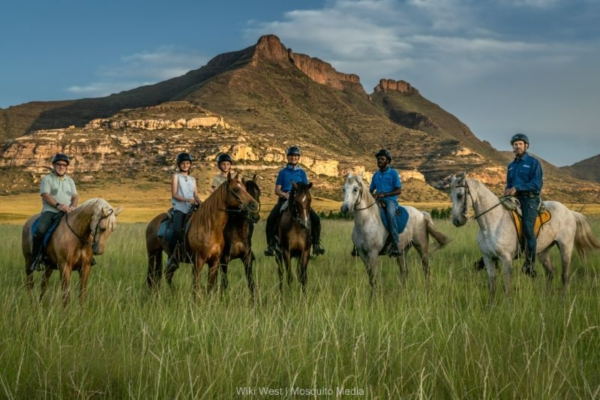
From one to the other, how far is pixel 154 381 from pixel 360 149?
160m

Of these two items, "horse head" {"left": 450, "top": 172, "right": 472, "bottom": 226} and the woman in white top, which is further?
the woman in white top

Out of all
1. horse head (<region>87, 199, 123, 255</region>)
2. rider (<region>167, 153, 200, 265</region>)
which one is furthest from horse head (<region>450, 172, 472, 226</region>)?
horse head (<region>87, 199, 123, 255</region>)

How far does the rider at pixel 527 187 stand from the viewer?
26.3 ft

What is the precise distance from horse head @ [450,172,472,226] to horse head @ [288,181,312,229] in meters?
2.33

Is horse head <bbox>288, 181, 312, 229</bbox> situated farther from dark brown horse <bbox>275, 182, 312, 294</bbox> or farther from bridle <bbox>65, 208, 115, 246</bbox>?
bridle <bbox>65, 208, 115, 246</bbox>

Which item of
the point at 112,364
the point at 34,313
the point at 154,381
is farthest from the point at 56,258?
the point at 154,381

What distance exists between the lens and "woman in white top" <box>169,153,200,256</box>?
8.38 meters

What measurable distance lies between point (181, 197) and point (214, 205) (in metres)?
1.00

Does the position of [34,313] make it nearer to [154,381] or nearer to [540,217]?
[154,381]

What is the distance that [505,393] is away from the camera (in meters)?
3.24

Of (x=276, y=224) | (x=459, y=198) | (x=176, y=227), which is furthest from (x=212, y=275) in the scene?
(x=459, y=198)

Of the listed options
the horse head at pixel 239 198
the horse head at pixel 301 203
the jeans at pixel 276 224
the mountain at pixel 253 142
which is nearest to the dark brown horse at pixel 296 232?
the horse head at pixel 301 203

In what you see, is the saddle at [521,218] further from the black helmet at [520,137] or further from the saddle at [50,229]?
the saddle at [50,229]

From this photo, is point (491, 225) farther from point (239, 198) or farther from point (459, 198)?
point (239, 198)
